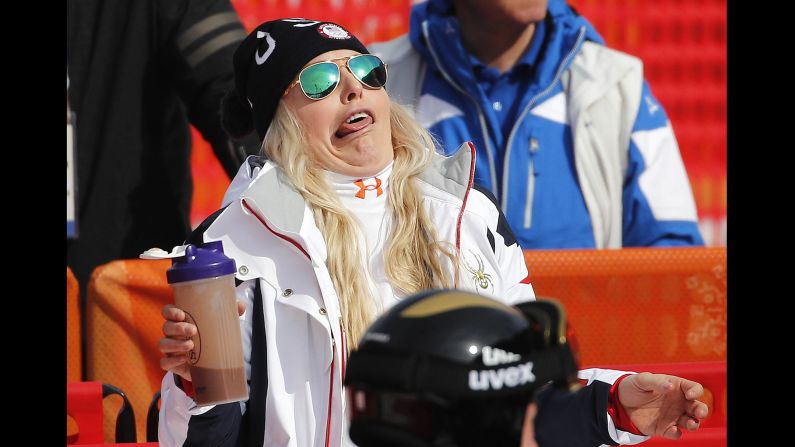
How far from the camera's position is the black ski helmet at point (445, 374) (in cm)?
133

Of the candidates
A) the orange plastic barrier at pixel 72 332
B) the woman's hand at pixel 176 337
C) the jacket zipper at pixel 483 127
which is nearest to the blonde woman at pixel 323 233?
the woman's hand at pixel 176 337

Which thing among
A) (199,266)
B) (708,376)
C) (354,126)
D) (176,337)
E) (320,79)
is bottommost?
(708,376)

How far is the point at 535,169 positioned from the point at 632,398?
8.01ft

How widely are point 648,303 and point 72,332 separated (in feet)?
5.67

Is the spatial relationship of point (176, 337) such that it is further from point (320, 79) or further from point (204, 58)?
point (204, 58)

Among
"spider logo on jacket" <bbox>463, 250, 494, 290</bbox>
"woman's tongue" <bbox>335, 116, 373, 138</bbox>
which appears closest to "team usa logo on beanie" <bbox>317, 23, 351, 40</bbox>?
"woman's tongue" <bbox>335, 116, 373, 138</bbox>

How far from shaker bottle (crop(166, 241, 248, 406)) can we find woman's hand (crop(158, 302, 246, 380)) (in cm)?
1

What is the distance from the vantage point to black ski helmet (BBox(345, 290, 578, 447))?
133 centimetres

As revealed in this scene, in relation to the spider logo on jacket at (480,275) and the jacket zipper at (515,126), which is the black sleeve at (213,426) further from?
the jacket zipper at (515,126)

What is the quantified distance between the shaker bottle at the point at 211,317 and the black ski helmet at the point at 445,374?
2.18 ft

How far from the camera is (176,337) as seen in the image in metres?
2.05

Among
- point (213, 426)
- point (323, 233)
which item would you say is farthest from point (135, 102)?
point (213, 426)

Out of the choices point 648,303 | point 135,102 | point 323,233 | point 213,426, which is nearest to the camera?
point 213,426

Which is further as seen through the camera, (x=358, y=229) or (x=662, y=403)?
(x=358, y=229)
